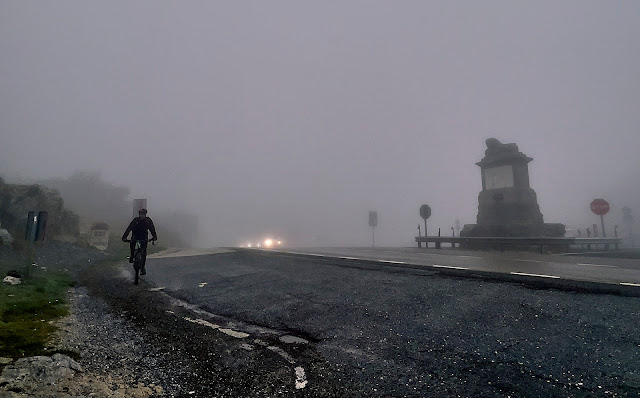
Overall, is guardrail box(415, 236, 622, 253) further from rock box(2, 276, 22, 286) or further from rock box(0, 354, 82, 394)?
rock box(2, 276, 22, 286)

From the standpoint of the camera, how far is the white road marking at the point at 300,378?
3.20m

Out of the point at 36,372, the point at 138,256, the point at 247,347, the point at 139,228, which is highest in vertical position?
the point at 139,228

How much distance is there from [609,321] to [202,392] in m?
5.79

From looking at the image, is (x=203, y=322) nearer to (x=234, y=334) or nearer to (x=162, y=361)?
(x=234, y=334)

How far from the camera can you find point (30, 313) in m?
5.71

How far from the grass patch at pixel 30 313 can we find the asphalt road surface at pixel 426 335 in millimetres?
1942

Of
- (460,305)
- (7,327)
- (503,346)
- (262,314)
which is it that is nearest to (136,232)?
(7,327)

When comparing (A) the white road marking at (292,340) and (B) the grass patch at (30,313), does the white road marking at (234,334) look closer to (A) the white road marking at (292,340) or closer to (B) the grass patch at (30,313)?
(A) the white road marking at (292,340)

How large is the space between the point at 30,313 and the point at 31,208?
15411mm

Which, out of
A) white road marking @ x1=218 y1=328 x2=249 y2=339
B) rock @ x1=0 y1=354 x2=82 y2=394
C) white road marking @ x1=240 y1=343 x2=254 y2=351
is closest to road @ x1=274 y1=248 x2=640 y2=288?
white road marking @ x1=218 y1=328 x2=249 y2=339

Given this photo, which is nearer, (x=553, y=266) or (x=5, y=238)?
(x=553, y=266)

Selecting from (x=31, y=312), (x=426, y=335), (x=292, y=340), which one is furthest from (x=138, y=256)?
(x=426, y=335)

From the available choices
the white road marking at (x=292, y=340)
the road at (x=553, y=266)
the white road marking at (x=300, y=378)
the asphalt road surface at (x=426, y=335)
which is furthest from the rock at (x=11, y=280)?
the road at (x=553, y=266)

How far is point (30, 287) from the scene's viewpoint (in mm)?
7734
